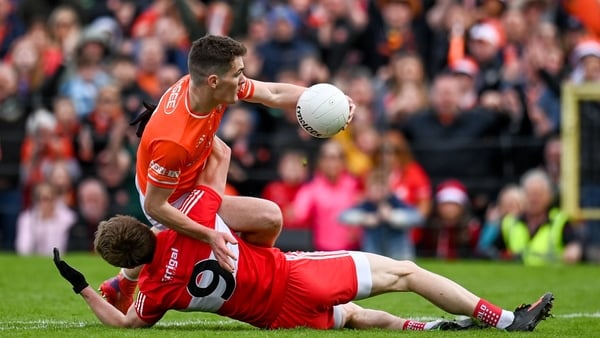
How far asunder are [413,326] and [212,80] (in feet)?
7.15

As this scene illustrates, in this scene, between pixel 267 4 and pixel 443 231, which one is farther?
pixel 267 4

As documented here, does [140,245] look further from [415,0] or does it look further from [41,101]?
[415,0]

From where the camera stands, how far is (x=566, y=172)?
15984 millimetres

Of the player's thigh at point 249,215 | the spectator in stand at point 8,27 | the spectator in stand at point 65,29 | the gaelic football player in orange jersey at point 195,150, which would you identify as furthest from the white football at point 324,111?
the spectator in stand at point 8,27

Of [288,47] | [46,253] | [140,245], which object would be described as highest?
[288,47]

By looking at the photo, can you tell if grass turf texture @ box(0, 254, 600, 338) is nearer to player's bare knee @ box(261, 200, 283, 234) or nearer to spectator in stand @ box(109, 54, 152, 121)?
player's bare knee @ box(261, 200, 283, 234)

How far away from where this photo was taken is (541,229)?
1565 cm

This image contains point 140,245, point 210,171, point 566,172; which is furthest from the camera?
point 566,172

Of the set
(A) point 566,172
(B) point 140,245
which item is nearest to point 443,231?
(A) point 566,172

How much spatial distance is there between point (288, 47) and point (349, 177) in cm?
258

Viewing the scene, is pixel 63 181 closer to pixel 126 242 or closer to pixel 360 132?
pixel 360 132

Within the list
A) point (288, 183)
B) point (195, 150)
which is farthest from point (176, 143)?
point (288, 183)

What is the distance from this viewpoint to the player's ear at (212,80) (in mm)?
8531

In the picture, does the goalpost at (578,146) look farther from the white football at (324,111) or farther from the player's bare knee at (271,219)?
the player's bare knee at (271,219)
